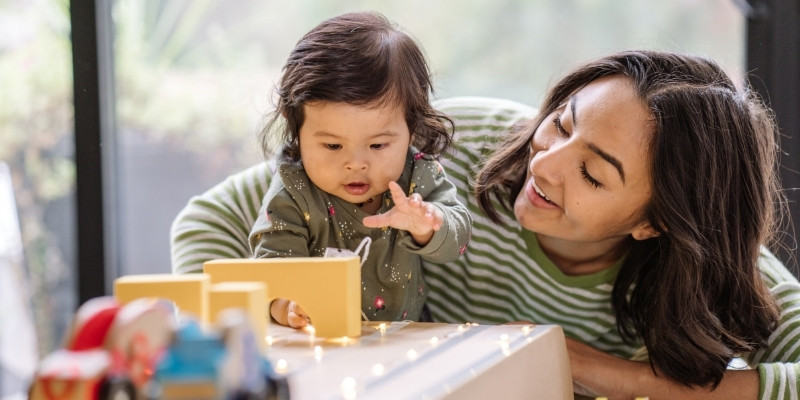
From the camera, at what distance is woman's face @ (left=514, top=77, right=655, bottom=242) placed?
112cm

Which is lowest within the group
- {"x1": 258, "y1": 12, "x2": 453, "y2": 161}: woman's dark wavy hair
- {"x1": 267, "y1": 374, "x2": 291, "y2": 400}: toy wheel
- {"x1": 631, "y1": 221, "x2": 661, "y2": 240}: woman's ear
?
{"x1": 631, "y1": 221, "x2": 661, "y2": 240}: woman's ear

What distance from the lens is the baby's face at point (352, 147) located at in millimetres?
1026

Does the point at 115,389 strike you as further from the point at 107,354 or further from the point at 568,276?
the point at 568,276

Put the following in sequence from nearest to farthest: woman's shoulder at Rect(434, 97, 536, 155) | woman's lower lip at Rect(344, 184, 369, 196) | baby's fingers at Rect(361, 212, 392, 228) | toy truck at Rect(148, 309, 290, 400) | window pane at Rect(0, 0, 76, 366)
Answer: toy truck at Rect(148, 309, 290, 400)
baby's fingers at Rect(361, 212, 392, 228)
woman's lower lip at Rect(344, 184, 369, 196)
woman's shoulder at Rect(434, 97, 536, 155)
window pane at Rect(0, 0, 76, 366)

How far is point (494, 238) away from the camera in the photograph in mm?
1369

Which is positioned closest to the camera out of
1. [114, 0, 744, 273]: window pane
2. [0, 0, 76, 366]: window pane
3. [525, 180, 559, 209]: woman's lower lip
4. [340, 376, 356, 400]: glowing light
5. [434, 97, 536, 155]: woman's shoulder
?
[340, 376, 356, 400]: glowing light

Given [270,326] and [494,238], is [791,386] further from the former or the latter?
[270,326]

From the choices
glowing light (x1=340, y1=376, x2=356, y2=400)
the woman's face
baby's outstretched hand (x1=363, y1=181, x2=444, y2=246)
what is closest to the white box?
glowing light (x1=340, y1=376, x2=356, y2=400)

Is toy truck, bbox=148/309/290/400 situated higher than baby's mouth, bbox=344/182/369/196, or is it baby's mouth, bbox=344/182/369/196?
toy truck, bbox=148/309/290/400

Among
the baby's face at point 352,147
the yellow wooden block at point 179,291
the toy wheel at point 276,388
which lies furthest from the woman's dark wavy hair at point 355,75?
the toy wheel at point 276,388

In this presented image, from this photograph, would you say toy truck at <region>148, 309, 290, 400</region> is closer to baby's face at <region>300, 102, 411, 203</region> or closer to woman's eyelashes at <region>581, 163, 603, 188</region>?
baby's face at <region>300, 102, 411, 203</region>

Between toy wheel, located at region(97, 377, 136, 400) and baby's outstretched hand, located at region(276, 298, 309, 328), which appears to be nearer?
toy wheel, located at region(97, 377, 136, 400)

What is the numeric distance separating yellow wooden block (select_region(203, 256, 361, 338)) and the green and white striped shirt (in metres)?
0.41

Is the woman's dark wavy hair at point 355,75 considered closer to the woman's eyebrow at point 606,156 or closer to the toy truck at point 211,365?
the woman's eyebrow at point 606,156
